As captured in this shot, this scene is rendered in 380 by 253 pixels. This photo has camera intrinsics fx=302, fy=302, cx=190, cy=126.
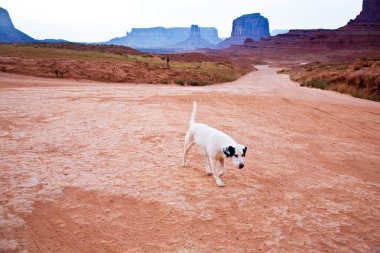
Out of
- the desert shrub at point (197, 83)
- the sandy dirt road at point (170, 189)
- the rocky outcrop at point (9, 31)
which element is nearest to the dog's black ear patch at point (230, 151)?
the sandy dirt road at point (170, 189)

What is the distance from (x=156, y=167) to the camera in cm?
622

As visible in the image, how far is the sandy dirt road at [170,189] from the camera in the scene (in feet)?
12.8

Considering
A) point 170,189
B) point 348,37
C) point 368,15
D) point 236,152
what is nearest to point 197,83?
point 170,189

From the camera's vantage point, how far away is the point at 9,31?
183 meters

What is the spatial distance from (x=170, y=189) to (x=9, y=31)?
710 feet

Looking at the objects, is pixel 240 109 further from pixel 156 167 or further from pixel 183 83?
pixel 183 83

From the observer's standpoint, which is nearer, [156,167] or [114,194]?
[114,194]

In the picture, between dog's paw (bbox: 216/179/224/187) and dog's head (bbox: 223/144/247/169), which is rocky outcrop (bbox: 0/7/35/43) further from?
dog's head (bbox: 223/144/247/169)

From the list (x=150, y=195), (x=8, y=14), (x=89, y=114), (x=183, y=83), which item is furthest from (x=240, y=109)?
(x=8, y=14)

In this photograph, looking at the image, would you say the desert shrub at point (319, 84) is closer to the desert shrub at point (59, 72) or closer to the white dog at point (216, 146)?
the desert shrub at point (59, 72)

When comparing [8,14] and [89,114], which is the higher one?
[8,14]

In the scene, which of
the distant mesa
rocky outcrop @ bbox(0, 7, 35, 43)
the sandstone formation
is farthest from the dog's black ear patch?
rocky outcrop @ bbox(0, 7, 35, 43)

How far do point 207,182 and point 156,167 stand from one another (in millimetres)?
1206

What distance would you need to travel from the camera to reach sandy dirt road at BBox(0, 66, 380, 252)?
12.8ft
